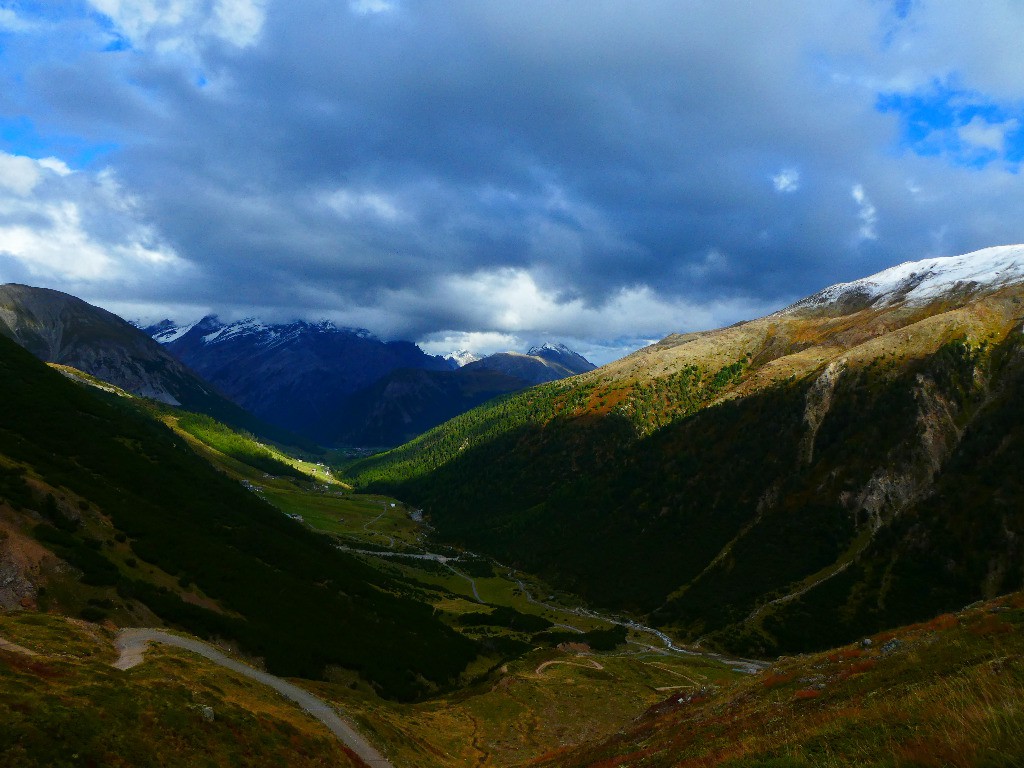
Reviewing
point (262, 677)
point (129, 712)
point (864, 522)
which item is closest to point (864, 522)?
point (864, 522)

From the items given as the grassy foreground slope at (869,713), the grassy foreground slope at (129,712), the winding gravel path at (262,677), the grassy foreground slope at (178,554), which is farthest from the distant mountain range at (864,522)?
the grassy foreground slope at (129,712)

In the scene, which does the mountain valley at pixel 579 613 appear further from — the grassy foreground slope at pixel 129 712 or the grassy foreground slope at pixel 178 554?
the grassy foreground slope at pixel 178 554

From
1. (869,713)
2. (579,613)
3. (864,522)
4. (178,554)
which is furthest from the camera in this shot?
(579,613)

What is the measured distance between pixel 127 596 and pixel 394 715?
85.1 ft

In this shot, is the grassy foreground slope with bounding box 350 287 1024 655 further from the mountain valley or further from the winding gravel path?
the winding gravel path

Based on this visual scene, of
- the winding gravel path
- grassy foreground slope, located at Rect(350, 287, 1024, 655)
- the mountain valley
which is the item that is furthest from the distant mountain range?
the winding gravel path

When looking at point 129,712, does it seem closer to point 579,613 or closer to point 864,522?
point 579,613

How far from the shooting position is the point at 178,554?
62.9 metres

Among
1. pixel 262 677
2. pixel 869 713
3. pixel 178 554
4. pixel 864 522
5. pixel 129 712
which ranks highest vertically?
pixel 869 713

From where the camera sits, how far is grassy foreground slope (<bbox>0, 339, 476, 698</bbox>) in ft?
157

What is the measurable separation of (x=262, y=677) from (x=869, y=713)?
4381 centimetres

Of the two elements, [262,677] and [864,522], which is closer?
[262,677]

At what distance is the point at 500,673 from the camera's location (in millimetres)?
76125

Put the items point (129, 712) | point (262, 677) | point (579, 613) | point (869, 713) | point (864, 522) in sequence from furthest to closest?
point (579, 613) < point (864, 522) < point (262, 677) < point (129, 712) < point (869, 713)
